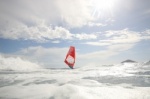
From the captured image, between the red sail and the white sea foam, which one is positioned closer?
the white sea foam

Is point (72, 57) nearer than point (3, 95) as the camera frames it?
No

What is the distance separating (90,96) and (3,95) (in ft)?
13.0

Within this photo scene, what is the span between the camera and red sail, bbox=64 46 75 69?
62.3ft

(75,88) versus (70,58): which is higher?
(70,58)

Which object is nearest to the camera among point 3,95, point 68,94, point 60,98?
point 60,98

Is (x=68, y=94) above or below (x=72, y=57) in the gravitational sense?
below

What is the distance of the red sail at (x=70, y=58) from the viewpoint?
1898 centimetres

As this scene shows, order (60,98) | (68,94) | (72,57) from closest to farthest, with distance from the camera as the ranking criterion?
(60,98)
(68,94)
(72,57)

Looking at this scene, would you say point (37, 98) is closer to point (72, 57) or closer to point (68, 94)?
point (68, 94)

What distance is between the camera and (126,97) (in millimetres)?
7945

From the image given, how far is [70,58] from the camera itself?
19281 millimetres

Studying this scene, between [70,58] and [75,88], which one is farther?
[70,58]

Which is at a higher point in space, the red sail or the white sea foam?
the red sail

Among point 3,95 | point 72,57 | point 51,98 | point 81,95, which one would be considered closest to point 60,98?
point 51,98
